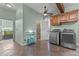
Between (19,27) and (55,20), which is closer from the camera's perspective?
(19,27)

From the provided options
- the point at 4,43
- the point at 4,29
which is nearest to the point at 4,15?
the point at 4,29

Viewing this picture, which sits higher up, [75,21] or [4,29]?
[75,21]

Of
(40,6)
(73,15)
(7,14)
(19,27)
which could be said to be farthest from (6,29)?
(73,15)

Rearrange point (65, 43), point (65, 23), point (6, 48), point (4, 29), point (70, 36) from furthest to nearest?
point (65, 23) < point (65, 43) < point (70, 36) < point (6, 48) < point (4, 29)

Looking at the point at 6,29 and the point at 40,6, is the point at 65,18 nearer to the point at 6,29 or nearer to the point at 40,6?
the point at 40,6

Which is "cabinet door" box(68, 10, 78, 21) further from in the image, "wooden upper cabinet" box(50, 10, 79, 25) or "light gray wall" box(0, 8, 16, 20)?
"light gray wall" box(0, 8, 16, 20)

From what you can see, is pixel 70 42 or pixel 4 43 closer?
pixel 4 43

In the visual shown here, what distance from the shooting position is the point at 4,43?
3.97 m

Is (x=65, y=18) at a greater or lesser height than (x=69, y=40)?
greater

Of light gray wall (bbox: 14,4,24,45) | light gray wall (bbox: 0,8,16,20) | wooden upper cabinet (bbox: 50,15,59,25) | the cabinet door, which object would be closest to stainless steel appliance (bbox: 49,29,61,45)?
wooden upper cabinet (bbox: 50,15,59,25)

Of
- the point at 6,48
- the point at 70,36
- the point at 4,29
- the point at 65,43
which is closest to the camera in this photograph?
the point at 4,29

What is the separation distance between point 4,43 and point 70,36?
2779 millimetres

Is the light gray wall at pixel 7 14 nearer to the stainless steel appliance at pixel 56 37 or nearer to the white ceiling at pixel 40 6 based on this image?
the white ceiling at pixel 40 6

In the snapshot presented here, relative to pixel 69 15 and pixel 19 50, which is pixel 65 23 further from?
pixel 19 50
